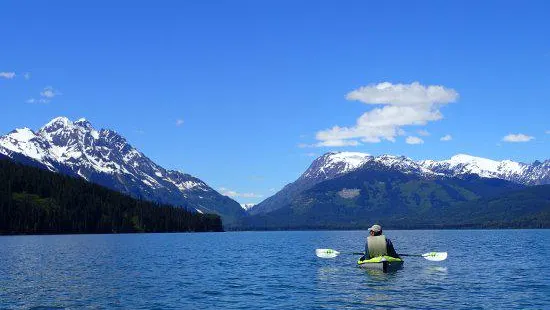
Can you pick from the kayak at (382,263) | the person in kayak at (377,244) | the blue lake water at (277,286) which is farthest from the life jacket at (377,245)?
the blue lake water at (277,286)

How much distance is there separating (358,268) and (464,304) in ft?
92.8

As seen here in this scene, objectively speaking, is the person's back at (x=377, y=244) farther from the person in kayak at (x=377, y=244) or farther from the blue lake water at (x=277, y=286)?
the blue lake water at (x=277, y=286)

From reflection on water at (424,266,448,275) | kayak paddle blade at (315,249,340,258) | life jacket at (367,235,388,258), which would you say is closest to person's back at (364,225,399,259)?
life jacket at (367,235,388,258)

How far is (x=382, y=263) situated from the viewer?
2491 inches

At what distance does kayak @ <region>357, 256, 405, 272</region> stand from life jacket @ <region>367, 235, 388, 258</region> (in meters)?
0.76

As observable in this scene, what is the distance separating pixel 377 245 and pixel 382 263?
254 centimetres

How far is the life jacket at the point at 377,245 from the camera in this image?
6500cm

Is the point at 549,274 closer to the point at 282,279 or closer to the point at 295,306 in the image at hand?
the point at 282,279

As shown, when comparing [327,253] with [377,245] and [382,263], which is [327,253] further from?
[382,263]

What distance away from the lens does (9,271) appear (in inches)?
2867

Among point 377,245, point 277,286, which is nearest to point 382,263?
point 377,245

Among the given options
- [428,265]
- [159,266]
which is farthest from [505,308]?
[159,266]

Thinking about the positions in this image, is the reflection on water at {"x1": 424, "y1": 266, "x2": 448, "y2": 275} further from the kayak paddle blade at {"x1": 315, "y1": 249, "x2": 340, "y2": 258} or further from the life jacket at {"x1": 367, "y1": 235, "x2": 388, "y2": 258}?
the kayak paddle blade at {"x1": 315, "y1": 249, "x2": 340, "y2": 258}

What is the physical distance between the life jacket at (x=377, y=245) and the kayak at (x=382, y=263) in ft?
2.50
